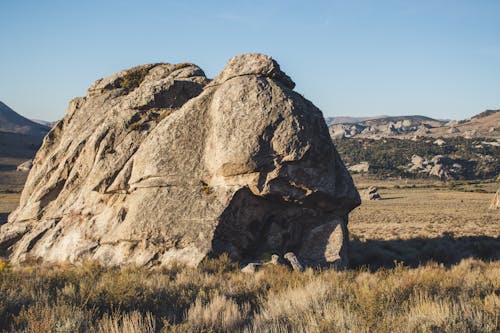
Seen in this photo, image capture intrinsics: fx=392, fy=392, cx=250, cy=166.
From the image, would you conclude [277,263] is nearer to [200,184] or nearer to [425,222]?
[200,184]

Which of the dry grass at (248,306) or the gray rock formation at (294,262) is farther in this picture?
the gray rock formation at (294,262)

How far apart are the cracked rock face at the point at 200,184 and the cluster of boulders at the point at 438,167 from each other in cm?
10597

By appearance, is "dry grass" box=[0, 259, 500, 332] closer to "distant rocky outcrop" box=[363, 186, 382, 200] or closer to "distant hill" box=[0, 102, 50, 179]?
"distant rocky outcrop" box=[363, 186, 382, 200]

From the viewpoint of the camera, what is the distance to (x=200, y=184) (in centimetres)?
1343

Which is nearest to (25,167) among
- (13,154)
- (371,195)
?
(13,154)

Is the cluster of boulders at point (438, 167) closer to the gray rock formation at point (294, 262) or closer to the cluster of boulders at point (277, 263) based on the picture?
the gray rock formation at point (294, 262)

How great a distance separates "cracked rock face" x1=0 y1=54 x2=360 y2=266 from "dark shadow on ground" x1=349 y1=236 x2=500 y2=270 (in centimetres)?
251

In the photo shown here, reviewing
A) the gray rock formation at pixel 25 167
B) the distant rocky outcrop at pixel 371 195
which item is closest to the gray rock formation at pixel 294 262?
the distant rocky outcrop at pixel 371 195

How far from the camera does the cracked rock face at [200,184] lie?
12859 millimetres

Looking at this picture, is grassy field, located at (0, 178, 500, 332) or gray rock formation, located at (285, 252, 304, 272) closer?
grassy field, located at (0, 178, 500, 332)

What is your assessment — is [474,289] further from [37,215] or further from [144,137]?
[37,215]

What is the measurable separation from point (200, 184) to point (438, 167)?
111487 millimetres

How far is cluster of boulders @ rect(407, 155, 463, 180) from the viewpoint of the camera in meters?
109

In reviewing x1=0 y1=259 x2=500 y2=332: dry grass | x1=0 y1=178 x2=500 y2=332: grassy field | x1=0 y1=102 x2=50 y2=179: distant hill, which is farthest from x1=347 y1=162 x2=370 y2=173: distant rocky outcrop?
x1=0 y1=259 x2=500 y2=332: dry grass
